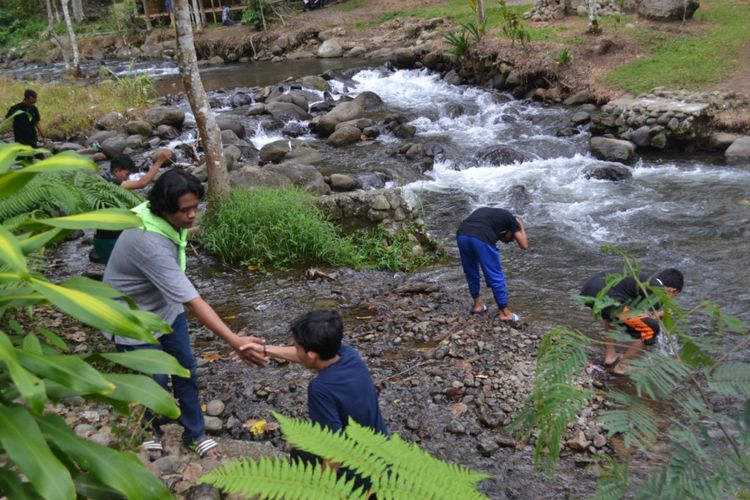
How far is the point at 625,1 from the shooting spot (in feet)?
62.5

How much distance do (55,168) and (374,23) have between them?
2601 cm

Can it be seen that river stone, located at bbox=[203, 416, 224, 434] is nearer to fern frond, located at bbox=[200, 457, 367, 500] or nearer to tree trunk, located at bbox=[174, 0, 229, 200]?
fern frond, located at bbox=[200, 457, 367, 500]

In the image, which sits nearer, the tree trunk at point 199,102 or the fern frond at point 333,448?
the fern frond at point 333,448

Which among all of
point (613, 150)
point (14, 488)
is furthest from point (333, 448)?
point (613, 150)

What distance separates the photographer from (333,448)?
2.07 metres

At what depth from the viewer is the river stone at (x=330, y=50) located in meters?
25.3

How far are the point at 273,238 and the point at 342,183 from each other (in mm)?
3420

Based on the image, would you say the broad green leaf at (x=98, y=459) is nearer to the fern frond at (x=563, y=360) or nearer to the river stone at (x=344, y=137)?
the fern frond at (x=563, y=360)

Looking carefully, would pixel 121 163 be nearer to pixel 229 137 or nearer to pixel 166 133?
pixel 229 137

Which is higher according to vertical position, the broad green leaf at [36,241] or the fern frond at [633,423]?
the broad green leaf at [36,241]

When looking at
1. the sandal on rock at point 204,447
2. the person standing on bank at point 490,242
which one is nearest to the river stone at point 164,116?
the person standing on bank at point 490,242

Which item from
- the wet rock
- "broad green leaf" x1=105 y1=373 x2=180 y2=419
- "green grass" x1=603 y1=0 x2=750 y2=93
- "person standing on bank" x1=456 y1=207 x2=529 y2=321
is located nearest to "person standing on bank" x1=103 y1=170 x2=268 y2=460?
"broad green leaf" x1=105 y1=373 x2=180 y2=419

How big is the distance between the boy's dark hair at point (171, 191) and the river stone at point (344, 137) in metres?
11.2

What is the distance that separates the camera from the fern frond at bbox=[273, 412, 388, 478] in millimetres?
2014
